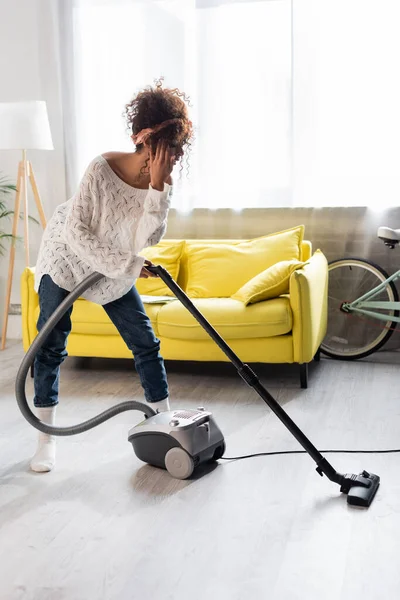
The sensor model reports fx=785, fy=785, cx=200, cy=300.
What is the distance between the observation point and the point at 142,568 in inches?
79.6

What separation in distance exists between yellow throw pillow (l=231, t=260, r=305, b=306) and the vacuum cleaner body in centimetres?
119

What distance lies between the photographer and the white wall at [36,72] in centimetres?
484

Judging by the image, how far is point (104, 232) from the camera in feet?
8.41

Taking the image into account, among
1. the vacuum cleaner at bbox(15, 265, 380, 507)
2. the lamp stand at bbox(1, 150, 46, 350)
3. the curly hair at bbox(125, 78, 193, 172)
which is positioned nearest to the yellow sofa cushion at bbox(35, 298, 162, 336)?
the lamp stand at bbox(1, 150, 46, 350)

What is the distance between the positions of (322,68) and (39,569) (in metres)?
3.30

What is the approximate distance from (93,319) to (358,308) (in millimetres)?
1489

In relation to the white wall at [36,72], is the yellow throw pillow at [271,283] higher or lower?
lower

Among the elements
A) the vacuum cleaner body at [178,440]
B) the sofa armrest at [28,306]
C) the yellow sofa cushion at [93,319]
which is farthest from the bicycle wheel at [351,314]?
the vacuum cleaner body at [178,440]

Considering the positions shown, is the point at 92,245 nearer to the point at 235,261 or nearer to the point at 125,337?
the point at 125,337

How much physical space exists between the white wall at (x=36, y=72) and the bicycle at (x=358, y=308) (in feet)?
5.98

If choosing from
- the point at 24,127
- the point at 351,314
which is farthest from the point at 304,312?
the point at 24,127

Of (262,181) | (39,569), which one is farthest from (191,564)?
(262,181)

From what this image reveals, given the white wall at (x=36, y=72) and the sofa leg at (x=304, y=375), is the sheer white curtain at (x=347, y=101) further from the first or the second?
the white wall at (x=36, y=72)

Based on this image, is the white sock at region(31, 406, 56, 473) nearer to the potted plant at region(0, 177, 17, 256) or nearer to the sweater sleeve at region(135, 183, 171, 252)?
the sweater sleeve at region(135, 183, 171, 252)
